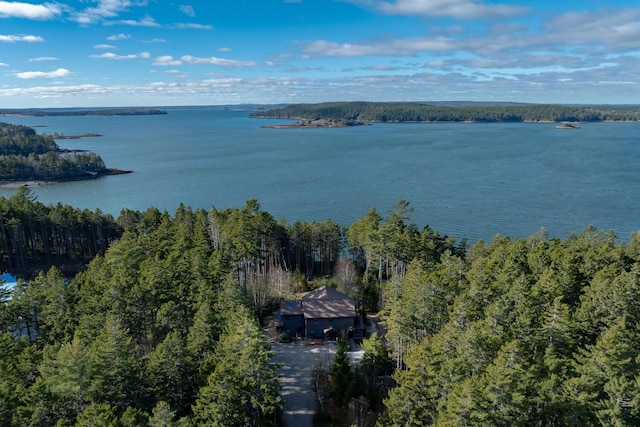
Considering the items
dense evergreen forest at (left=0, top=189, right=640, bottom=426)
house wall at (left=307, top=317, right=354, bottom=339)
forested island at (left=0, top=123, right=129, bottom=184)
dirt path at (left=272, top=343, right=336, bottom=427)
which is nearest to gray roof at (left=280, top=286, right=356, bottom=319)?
house wall at (left=307, top=317, right=354, bottom=339)

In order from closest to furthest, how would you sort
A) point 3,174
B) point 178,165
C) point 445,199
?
point 445,199 → point 3,174 → point 178,165

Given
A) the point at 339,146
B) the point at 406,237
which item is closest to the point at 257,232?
the point at 406,237

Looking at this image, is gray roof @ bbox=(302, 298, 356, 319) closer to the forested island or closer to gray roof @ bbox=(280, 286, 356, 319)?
gray roof @ bbox=(280, 286, 356, 319)

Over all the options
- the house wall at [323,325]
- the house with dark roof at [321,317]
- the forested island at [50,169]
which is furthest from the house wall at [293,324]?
the forested island at [50,169]

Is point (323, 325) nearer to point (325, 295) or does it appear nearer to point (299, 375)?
point (325, 295)

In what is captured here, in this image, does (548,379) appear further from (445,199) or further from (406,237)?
(445,199)

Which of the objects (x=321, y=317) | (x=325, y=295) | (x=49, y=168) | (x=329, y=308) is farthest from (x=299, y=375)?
(x=49, y=168)
